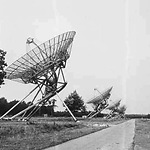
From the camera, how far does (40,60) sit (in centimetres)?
2817

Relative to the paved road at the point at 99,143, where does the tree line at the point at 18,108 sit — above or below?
above

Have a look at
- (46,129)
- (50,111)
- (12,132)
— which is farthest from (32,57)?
(50,111)

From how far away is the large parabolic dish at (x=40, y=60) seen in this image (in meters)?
26.5

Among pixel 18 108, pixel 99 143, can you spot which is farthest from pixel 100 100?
pixel 99 143

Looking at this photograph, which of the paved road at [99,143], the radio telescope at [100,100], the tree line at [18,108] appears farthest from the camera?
the tree line at [18,108]

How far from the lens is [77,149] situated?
1005cm

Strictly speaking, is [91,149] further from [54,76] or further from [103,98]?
[103,98]

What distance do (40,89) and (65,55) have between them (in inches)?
206

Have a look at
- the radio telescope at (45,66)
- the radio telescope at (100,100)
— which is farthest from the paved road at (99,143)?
the radio telescope at (100,100)

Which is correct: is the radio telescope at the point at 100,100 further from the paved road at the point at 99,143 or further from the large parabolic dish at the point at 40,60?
the paved road at the point at 99,143

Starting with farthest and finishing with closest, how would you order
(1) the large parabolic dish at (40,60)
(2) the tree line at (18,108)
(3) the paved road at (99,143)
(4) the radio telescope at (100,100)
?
1. (2) the tree line at (18,108)
2. (4) the radio telescope at (100,100)
3. (1) the large parabolic dish at (40,60)
4. (3) the paved road at (99,143)

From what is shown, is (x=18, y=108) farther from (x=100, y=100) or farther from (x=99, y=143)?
(x=99, y=143)

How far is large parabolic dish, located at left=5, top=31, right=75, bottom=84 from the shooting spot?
26531 mm

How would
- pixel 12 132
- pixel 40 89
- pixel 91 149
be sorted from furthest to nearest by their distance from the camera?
1. pixel 40 89
2. pixel 12 132
3. pixel 91 149
